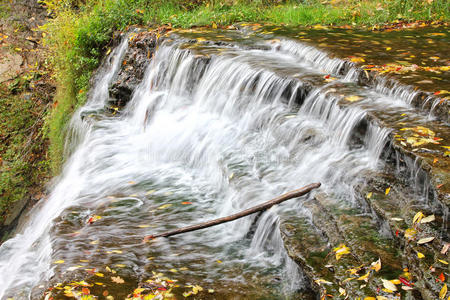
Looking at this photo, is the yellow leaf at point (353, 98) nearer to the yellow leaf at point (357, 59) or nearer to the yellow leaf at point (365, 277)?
the yellow leaf at point (357, 59)

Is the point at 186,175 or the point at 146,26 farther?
the point at 146,26

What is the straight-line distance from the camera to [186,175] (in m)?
5.86

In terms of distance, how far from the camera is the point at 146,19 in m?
10.2

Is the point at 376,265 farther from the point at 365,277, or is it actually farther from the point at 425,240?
the point at 425,240

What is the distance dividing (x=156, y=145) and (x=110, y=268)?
10.5 ft

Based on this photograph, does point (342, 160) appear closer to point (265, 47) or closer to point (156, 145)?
point (156, 145)

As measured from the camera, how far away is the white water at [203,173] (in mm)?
4074

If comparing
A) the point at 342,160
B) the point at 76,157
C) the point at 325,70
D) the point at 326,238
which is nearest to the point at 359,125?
the point at 342,160

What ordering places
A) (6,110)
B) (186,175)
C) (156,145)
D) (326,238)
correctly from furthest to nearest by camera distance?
1. (6,110)
2. (156,145)
3. (186,175)
4. (326,238)

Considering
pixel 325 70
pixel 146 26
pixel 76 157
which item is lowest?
pixel 76 157

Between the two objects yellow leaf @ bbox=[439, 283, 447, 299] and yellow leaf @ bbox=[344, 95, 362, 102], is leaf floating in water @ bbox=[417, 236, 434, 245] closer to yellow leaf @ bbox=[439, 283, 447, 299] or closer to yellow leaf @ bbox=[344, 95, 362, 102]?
yellow leaf @ bbox=[439, 283, 447, 299]

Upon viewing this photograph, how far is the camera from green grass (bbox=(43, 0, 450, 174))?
9.66 metres

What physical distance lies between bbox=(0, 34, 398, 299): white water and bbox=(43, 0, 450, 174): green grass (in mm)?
2621

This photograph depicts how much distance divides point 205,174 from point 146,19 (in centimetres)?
586
